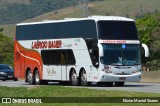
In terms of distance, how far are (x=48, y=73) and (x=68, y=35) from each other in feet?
11.2

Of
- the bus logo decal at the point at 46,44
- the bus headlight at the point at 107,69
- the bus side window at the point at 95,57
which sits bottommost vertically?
the bus headlight at the point at 107,69

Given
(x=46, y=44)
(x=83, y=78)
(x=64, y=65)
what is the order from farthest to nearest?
(x=46, y=44), (x=64, y=65), (x=83, y=78)

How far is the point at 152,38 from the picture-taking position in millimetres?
62469

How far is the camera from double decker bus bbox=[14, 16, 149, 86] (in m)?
36.3

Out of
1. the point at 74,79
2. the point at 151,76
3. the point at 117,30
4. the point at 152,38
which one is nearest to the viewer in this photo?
the point at 117,30

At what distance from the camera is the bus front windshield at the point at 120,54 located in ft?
119

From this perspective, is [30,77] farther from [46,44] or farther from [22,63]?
[46,44]

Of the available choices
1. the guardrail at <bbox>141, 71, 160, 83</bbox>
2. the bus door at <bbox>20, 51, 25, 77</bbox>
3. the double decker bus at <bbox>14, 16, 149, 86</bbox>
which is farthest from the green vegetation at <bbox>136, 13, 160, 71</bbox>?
the double decker bus at <bbox>14, 16, 149, 86</bbox>

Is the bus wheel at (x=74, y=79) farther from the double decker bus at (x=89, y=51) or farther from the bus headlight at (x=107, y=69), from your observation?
the bus headlight at (x=107, y=69)

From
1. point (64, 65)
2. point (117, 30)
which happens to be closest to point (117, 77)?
point (117, 30)

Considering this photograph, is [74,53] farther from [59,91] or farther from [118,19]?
[59,91]

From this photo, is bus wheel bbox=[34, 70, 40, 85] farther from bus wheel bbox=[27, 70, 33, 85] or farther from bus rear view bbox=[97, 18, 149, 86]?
bus rear view bbox=[97, 18, 149, 86]

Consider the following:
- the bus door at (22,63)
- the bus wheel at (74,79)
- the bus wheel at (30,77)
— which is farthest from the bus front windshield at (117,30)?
the bus door at (22,63)

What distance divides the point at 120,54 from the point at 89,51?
68.4 inches
